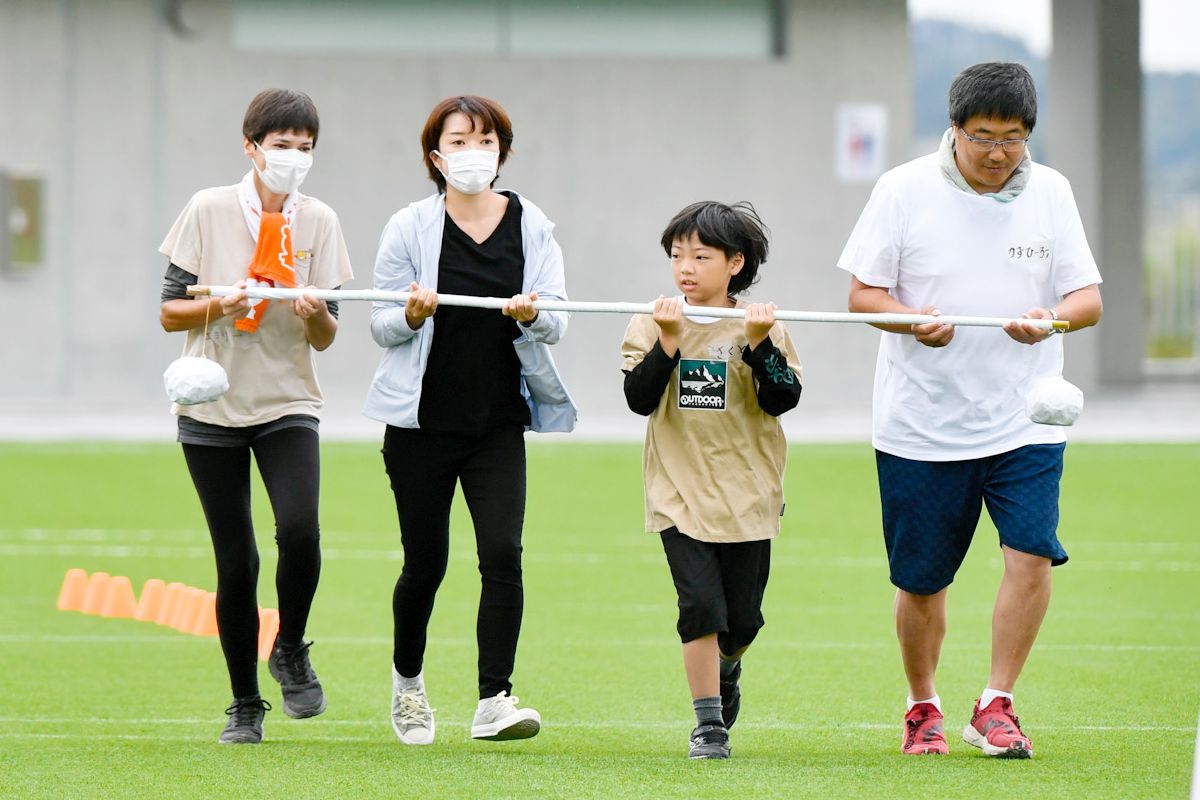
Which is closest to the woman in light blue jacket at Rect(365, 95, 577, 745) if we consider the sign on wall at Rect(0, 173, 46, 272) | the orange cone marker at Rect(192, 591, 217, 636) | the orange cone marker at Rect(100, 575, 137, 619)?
the orange cone marker at Rect(192, 591, 217, 636)

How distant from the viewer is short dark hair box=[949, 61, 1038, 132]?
16.5 ft

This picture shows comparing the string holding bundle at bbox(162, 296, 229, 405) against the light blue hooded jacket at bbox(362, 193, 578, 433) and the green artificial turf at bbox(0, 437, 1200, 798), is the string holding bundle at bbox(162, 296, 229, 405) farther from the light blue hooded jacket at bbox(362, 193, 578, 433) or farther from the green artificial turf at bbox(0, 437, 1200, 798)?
the green artificial turf at bbox(0, 437, 1200, 798)

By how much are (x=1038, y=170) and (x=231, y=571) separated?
2.53 m

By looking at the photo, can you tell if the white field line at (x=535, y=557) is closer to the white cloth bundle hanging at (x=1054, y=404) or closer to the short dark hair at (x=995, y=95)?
the white cloth bundle hanging at (x=1054, y=404)

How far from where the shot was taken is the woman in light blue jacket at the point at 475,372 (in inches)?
211

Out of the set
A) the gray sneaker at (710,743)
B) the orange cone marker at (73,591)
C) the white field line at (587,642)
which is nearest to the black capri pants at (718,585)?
the gray sneaker at (710,743)

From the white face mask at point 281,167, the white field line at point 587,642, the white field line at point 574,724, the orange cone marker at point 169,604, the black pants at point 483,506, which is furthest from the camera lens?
the orange cone marker at point 169,604

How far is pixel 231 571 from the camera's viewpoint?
18.0ft

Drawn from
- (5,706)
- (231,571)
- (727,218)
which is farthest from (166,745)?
(727,218)

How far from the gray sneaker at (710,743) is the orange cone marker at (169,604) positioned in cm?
366

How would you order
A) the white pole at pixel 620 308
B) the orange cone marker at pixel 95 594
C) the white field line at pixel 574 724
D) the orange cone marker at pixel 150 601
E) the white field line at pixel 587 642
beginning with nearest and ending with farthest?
the white pole at pixel 620 308 < the white field line at pixel 574 724 < the white field line at pixel 587 642 < the orange cone marker at pixel 150 601 < the orange cone marker at pixel 95 594

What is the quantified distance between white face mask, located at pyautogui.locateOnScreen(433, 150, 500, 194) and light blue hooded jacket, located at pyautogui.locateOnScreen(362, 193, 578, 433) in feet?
0.37

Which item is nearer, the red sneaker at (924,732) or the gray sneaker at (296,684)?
the red sneaker at (924,732)

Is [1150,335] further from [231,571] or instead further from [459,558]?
[231,571]
